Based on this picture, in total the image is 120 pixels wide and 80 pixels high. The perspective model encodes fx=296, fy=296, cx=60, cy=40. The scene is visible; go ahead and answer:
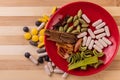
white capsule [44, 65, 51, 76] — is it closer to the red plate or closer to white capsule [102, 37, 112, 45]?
the red plate

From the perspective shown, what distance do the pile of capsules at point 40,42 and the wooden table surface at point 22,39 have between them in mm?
15

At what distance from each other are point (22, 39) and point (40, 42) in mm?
60

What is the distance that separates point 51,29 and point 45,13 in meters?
0.08

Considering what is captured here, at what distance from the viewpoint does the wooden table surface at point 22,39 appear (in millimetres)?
948

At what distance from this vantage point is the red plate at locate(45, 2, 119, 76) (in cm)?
91

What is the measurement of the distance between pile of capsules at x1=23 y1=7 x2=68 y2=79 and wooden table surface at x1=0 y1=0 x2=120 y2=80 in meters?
0.01

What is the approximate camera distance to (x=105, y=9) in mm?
962

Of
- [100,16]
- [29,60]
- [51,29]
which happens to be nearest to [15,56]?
[29,60]

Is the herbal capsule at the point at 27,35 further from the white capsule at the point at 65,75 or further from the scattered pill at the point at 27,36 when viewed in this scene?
the white capsule at the point at 65,75

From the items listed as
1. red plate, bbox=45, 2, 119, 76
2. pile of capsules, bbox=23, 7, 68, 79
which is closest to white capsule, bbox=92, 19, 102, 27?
red plate, bbox=45, 2, 119, 76

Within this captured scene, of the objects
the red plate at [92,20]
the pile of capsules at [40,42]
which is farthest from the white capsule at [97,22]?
A: the pile of capsules at [40,42]

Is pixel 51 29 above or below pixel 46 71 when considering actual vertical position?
above

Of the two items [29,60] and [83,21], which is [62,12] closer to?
[83,21]

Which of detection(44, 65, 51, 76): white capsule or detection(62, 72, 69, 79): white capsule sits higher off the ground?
detection(44, 65, 51, 76): white capsule
